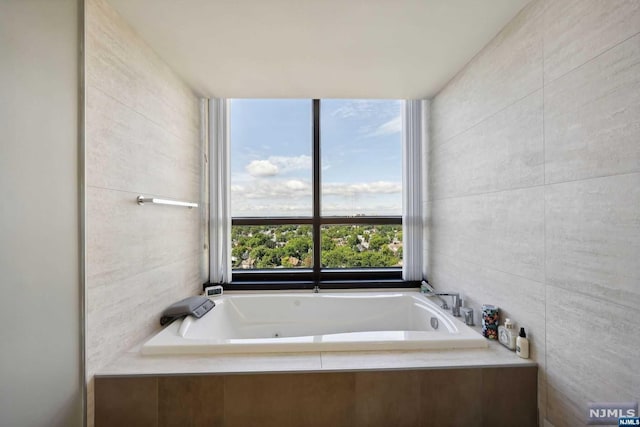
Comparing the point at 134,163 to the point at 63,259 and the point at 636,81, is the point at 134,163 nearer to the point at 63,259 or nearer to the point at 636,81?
the point at 63,259

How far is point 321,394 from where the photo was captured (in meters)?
1.20

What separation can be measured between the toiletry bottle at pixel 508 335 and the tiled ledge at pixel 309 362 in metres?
0.03

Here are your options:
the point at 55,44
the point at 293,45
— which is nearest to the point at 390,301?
the point at 293,45

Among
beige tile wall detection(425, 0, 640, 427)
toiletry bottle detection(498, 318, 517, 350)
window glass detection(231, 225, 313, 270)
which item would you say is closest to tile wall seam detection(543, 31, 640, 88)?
beige tile wall detection(425, 0, 640, 427)

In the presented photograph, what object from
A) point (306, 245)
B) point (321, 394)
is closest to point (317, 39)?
point (306, 245)

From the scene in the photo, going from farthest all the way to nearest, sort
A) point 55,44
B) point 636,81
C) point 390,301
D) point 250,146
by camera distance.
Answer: point 250,146 < point 390,301 < point 55,44 < point 636,81

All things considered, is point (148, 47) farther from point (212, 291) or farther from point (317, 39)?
point (212, 291)

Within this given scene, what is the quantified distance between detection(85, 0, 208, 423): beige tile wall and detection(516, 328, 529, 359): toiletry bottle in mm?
1944

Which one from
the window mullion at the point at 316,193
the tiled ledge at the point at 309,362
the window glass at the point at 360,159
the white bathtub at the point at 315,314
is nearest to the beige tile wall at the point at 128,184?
the tiled ledge at the point at 309,362

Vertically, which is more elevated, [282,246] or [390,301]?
[282,246]

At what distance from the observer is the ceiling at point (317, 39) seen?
1288 millimetres

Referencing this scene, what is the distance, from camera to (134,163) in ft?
4.78

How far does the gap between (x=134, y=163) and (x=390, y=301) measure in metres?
2.00

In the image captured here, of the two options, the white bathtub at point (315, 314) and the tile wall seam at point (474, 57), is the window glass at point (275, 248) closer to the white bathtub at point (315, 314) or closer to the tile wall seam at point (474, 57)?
the white bathtub at point (315, 314)
